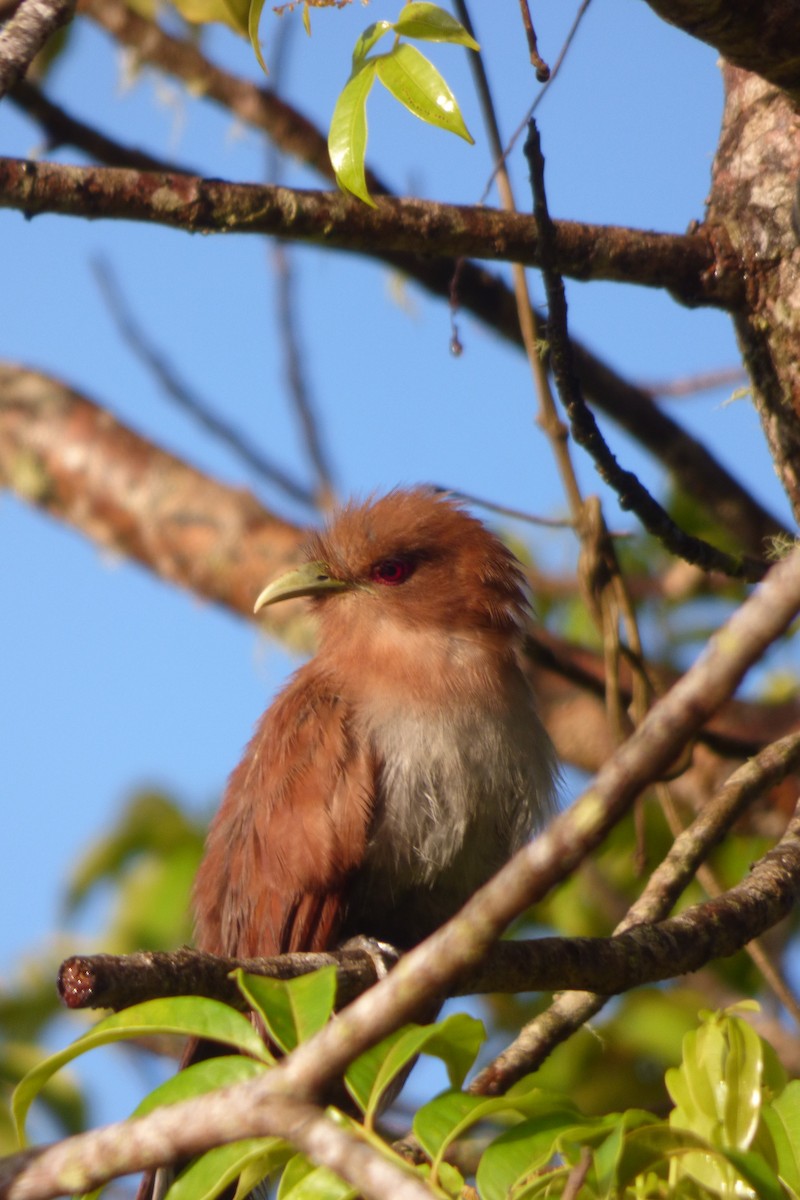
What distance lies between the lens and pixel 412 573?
456cm

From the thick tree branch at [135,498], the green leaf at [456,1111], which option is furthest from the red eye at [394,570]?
the thick tree branch at [135,498]

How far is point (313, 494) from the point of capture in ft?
21.2

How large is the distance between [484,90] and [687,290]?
117 cm

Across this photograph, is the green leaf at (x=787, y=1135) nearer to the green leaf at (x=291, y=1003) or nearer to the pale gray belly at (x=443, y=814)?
the green leaf at (x=291, y=1003)

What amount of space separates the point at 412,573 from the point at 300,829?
103cm

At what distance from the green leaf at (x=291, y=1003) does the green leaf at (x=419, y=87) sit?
155cm

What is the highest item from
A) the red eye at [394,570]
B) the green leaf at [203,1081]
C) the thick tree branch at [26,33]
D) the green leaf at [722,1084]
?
the thick tree branch at [26,33]

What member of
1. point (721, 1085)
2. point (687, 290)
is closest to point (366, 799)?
point (687, 290)

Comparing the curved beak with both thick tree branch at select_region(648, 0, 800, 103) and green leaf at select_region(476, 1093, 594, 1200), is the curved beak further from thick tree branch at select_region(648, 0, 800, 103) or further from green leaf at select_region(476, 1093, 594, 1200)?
green leaf at select_region(476, 1093, 594, 1200)

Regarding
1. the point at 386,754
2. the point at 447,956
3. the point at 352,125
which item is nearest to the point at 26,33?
the point at 352,125

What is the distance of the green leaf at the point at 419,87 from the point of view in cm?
262

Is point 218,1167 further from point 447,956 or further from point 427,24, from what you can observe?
point 427,24

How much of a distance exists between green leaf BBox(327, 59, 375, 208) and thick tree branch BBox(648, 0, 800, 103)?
24.2 inches

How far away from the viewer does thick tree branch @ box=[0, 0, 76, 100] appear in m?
3.22
